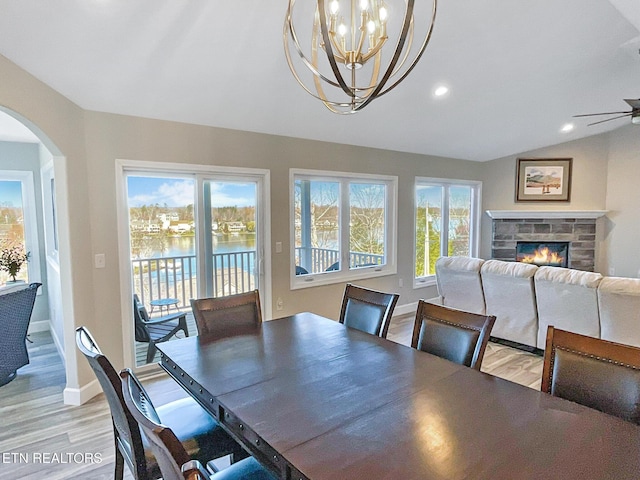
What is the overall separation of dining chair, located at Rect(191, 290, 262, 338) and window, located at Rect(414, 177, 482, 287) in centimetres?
370

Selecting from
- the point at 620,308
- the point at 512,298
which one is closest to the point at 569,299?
the point at 620,308

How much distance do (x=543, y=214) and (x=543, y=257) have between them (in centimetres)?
80

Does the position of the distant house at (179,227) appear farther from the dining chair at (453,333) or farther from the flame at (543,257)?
the flame at (543,257)

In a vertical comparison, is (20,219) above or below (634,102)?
below

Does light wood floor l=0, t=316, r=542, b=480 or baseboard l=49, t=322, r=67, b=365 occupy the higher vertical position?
baseboard l=49, t=322, r=67, b=365

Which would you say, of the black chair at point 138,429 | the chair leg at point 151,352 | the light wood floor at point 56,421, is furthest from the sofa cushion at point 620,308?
the chair leg at point 151,352

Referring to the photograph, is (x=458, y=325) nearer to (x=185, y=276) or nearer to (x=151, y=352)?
(x=185, y=276)

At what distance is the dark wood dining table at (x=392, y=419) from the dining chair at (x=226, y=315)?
0.39 metres

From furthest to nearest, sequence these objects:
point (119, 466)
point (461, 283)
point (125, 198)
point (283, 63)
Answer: point (461, 283) < point (125, 198) < point (283, 63) < point (119, 466)

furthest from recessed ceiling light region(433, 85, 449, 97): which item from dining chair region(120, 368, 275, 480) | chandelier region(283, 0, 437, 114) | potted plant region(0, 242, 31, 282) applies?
potted plant region(0, 242, 31, 282)

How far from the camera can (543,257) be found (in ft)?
22.3

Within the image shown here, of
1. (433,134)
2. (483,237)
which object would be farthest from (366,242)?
(483,237)

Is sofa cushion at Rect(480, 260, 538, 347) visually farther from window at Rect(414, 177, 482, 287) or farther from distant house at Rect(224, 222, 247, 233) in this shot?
distant house at Rect(224, 222, 247, 233)

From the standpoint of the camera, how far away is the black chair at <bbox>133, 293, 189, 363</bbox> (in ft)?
11.4
